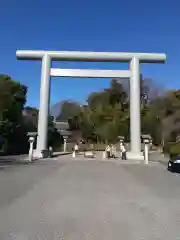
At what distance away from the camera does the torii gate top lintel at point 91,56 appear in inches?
1281

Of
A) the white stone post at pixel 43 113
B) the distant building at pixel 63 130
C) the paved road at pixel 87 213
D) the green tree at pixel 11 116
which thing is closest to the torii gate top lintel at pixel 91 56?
the white stone post at pixel 43 113

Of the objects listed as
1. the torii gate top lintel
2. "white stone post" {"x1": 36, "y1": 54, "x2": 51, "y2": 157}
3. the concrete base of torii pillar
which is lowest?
the concrete base of torii pillar

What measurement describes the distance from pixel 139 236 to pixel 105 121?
52597 mm

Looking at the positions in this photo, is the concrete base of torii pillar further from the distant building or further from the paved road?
the distant building

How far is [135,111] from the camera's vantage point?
108ft

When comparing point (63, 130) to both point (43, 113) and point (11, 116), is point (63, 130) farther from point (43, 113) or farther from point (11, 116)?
point (43, 113)

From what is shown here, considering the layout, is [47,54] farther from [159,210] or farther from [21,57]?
[159,210]

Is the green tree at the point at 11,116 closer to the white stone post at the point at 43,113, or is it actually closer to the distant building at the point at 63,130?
the distant building at the point at 63,130

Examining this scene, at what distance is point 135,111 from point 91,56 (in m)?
6.64

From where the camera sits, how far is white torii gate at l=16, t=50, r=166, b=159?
32531mm

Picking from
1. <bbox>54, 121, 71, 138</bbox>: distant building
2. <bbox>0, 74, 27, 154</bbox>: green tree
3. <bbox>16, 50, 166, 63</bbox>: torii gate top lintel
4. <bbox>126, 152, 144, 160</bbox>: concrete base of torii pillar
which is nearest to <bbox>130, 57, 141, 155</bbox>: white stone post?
<bbox>126, 152, 144, 160</bbox>: concrete base of torii pillar

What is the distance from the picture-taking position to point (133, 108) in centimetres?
3294

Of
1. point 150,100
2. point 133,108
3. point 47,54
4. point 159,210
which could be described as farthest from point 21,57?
point 150,100

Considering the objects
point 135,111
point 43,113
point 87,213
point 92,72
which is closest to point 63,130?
point 43,113
